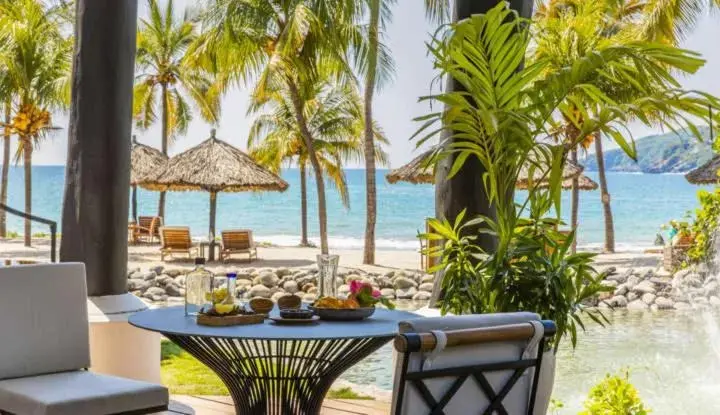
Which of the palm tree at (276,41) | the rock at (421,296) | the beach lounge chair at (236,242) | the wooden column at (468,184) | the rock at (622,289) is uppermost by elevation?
the palm tree at (276,41)

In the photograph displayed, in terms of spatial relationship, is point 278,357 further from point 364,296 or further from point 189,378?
point 189,378

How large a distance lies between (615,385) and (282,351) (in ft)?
4.17

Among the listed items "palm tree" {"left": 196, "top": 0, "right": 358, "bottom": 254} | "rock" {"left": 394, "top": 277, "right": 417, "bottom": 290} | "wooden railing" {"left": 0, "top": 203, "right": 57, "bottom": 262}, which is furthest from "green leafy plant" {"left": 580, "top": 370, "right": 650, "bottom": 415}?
"palm tree" {"left": 196, "top": 0, "right": 358, "bottom": 254}

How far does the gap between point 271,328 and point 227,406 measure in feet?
5.01

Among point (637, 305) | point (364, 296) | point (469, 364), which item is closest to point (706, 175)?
point (637, 305)

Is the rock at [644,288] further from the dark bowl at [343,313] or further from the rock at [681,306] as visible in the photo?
the dark bowl at [343,313]

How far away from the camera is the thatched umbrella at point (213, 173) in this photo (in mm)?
18312

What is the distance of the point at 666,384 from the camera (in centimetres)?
762

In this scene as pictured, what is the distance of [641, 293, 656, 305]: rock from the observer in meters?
13.5

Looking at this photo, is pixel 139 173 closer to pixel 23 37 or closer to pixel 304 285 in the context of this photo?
pixel 23 37

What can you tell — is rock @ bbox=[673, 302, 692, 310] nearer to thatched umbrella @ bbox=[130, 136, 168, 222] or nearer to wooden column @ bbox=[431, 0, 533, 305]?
wooden column @ bbox=[431, 0, 533, 305]

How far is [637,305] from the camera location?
43.9ft

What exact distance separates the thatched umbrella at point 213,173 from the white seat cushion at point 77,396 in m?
15.0

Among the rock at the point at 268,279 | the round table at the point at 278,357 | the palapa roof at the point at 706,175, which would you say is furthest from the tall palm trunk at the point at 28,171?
the round table at the point at 278,357
